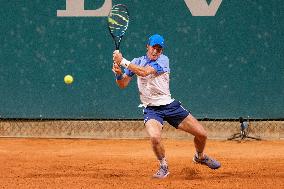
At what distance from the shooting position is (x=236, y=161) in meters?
8.49

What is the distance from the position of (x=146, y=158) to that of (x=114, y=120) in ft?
7.54

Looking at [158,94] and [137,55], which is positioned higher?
[137,55]

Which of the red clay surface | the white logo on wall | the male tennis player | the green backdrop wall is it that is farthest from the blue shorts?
the white logo on wall

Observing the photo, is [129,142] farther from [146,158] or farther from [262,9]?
[262,9]

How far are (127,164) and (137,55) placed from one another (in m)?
3.02

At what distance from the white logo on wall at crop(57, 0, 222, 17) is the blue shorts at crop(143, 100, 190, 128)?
378 centimetres

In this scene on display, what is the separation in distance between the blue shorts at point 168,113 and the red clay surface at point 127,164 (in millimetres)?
633

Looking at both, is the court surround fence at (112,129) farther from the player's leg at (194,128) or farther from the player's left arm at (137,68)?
the player's left arm at (137,68)

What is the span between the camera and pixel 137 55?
10914 millimetres

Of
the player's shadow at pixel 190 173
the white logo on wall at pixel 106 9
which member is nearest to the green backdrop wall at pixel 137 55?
the white logo on wall at pixel 106 9

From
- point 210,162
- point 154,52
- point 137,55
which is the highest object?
point 154,52

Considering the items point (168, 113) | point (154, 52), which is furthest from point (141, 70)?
point (168, 113)

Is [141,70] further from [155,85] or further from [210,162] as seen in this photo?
[210,162]

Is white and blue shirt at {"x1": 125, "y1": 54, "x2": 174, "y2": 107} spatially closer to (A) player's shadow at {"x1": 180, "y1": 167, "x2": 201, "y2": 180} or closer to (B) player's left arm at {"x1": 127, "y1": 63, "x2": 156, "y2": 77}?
(B) player's left arm at {"x1": 127, "y1": 63, "x2": 156, "y2": 77}
